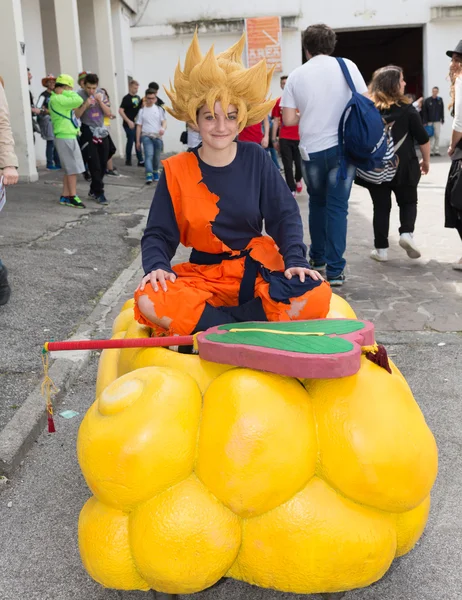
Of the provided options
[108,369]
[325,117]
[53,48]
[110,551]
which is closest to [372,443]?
[110,551]

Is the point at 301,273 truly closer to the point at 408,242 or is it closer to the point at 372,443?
the point at 372,443

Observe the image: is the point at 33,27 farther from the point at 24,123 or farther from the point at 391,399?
the point at 391,399

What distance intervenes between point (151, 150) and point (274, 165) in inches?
454

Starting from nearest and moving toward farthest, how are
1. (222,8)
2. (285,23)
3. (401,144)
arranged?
(401,144)
(222,8)
(285,23)

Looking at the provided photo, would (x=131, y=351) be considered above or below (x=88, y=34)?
below

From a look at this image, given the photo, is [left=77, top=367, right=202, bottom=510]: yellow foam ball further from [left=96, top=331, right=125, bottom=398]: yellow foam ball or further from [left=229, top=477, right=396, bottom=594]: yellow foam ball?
A: [left=96, top=331, right=125, bottom=398]: yellow foam ball

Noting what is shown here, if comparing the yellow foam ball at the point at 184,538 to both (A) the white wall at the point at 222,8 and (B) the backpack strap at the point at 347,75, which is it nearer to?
(B) the backpack strap at the point at 347,75

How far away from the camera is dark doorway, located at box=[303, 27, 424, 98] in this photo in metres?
28.3

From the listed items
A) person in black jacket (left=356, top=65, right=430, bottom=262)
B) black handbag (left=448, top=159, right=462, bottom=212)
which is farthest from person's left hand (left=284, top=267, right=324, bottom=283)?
person in black jacket (left=356, top=65, right=430, bottom=262)

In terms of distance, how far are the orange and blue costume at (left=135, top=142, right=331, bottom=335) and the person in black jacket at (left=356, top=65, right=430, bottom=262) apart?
142 inches

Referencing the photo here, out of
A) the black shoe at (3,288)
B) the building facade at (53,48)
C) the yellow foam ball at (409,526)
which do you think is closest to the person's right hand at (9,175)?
the black shoe at (3,288)

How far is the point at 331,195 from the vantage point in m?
5.76

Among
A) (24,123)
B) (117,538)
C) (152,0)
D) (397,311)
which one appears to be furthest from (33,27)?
(117,538)

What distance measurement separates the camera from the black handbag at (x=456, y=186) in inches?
235
